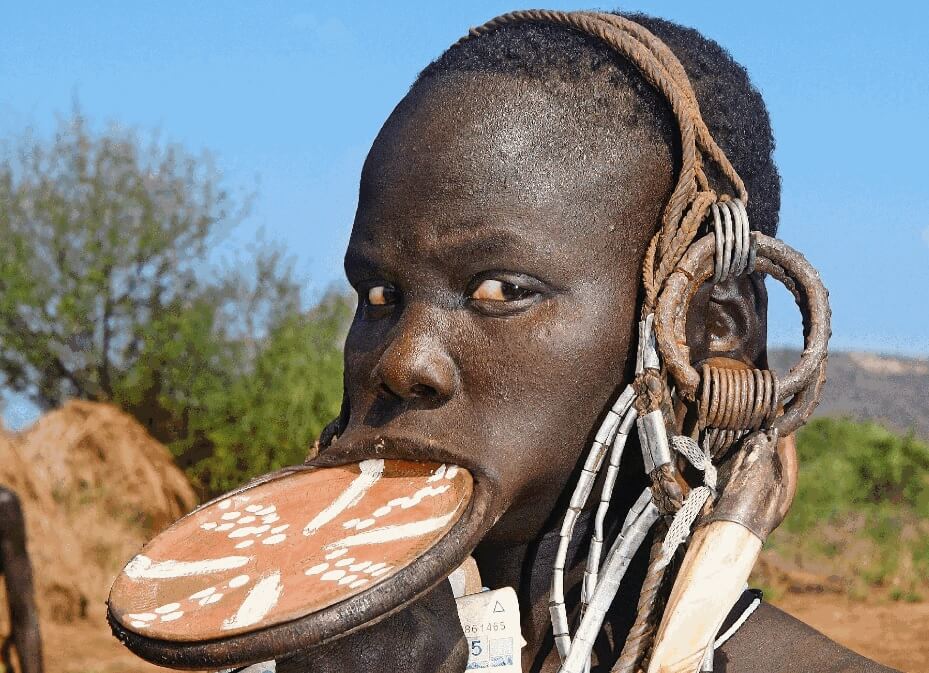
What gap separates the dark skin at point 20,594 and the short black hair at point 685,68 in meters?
4.22

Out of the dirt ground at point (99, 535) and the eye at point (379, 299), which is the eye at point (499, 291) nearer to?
the eye at point (379, 299)

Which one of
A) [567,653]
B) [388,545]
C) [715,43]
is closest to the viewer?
[388,545]

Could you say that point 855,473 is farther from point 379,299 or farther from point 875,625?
point 379,299

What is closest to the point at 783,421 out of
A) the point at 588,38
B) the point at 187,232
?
the point at 588,38

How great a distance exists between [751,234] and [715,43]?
18.1 inches

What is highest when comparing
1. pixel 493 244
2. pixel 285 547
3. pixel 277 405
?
pixel 493 244

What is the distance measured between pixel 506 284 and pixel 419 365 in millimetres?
182

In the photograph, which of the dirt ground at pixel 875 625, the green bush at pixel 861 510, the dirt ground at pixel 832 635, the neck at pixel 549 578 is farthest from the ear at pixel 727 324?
the green bush at pixel 861 510

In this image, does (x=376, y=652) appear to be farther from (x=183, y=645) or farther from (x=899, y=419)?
(x=899, y=419)

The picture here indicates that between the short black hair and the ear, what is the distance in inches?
7.3

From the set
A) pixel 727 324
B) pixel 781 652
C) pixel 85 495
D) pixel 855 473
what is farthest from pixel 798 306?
pixel 855 473

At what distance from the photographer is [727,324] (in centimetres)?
191

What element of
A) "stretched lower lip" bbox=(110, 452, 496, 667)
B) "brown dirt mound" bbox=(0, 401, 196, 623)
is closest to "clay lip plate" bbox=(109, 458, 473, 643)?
"stretched lower lip" bbox=(110, 452, 496, 667)

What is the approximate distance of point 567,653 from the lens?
69.4 inches
